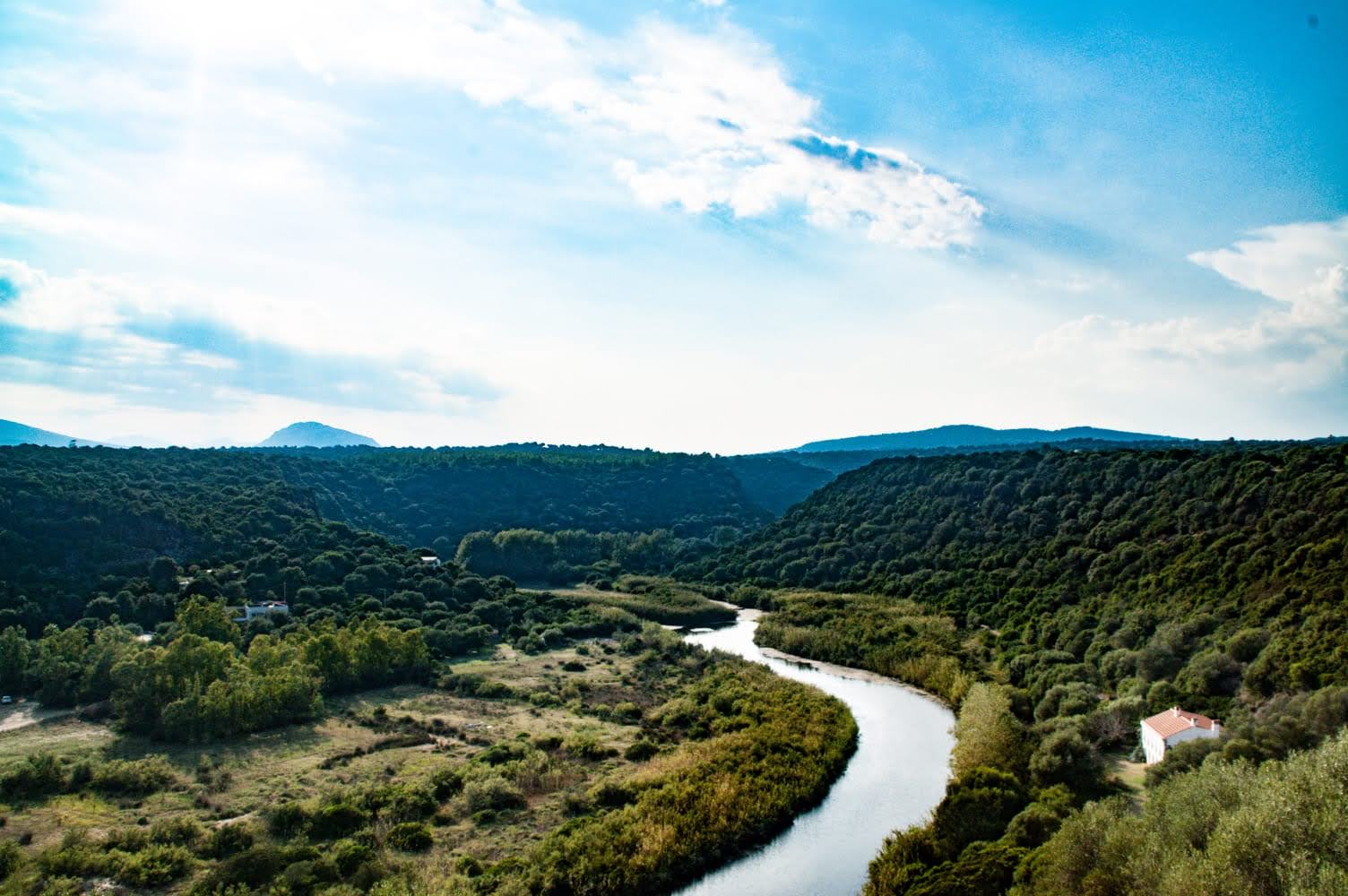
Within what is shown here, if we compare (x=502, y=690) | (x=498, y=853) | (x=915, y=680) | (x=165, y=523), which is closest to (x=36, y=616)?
(x=165, y=523)

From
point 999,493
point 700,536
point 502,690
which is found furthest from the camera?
point 700,536

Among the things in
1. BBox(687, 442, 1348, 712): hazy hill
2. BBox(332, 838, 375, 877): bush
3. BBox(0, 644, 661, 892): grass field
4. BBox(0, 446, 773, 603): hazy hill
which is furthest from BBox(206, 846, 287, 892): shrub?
BBox(0, 446, 773, 603): hazy hill

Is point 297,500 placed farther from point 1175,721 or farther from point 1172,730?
point 1172,730

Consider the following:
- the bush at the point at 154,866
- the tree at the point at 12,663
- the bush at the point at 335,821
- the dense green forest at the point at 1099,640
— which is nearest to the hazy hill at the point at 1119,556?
the dense green forest at the point at 1099,640

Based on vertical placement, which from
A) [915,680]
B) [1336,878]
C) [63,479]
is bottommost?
[915,680]

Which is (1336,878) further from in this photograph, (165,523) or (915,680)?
(165,523)
